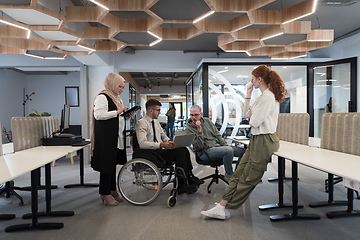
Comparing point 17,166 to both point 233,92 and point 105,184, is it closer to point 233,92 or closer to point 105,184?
point 105,184

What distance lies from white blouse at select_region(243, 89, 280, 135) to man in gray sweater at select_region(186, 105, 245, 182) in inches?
42.5

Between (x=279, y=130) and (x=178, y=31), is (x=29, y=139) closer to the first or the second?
(x=178, y=31)

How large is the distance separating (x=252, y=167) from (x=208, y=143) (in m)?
1.25

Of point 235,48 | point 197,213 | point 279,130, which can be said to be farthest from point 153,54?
point 197,213

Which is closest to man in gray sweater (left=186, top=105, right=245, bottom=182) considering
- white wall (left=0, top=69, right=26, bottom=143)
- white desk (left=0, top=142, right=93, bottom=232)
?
white desk (left=0, top=142, right=93, bottom=232)

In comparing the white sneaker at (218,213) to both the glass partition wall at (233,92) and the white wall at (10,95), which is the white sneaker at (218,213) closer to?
the glass partition wall at (233,92)

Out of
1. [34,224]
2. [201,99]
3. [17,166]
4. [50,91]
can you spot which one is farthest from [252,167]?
[50,91]

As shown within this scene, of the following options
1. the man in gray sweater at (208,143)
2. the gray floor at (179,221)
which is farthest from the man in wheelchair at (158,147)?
the man in gray sweater at (208,143)

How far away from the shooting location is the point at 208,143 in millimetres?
3551

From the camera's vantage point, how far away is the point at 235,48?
15.9ft

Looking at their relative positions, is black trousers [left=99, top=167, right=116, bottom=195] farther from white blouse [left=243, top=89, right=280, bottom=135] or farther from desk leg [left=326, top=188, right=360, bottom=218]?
desk leg [left=326, top=188, right=360, bottom=218]

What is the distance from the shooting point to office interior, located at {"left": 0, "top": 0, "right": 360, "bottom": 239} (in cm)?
233

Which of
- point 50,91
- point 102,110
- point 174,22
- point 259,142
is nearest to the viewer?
point 259,142

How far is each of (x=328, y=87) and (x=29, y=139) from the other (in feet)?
23.4
